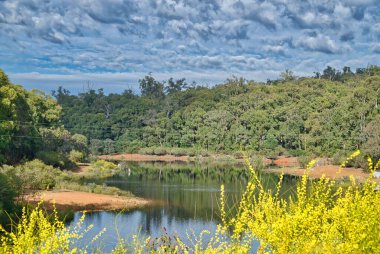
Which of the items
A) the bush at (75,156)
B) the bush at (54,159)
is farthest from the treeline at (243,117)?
the bush at (54,159)

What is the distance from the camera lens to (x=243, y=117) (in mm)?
78125

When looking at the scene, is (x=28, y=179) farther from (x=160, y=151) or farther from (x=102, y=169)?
(x=160, y=151)

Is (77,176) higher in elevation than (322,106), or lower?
lower

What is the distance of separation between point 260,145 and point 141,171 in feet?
71.1

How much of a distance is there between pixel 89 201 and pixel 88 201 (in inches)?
2.5

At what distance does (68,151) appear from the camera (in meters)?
58.0

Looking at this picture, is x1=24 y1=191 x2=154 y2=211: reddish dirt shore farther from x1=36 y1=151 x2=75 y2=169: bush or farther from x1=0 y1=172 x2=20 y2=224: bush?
x1=36 y1=151 x2=75 y2=169: bush

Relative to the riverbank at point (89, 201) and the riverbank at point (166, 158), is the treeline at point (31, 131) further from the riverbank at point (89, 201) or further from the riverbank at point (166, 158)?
the riverbank at point (166, 158)

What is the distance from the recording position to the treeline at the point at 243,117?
6575 cm

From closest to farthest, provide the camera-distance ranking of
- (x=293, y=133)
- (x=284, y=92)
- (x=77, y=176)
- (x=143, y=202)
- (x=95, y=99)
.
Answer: (x=143, y=202), (x=77, y=176), (x=293, y=133), (x=284, y=92), (x=95, y=99)

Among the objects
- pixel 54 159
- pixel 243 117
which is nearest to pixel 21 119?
pixel 54 159

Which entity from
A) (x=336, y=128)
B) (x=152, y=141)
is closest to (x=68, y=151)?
(x=152, y=141)

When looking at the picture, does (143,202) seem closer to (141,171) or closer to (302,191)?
(141,171)

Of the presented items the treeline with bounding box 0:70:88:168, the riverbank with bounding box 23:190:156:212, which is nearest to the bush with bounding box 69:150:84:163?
the treeline with bounding box 0:70:88:168
